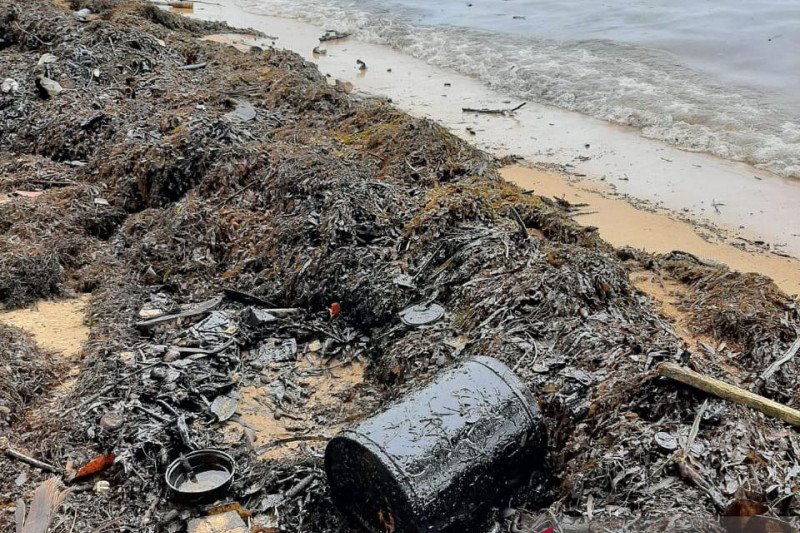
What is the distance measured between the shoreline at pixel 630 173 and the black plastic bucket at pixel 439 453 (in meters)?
3.79

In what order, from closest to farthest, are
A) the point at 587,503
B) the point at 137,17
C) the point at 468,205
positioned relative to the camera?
1. the point at 587,503
2. the point at 468,205
3. the point at 137,17

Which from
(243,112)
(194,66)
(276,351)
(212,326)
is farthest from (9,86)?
(276,351)

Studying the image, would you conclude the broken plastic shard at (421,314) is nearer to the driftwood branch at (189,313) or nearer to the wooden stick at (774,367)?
the driftwood branch at (189,313)

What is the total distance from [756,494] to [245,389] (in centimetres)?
298

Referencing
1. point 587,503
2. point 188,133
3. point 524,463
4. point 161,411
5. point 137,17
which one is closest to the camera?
point 587,503

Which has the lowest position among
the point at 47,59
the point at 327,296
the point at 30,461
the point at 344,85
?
the point at 30,461

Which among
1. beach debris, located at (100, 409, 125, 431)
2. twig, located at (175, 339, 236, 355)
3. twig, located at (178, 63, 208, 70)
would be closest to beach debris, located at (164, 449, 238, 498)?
beach debris, located at (100, 409, 125, 431)

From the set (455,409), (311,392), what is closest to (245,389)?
(311,392)

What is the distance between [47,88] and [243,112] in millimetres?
2749

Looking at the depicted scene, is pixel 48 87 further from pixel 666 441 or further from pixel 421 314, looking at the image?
pixel 666 441

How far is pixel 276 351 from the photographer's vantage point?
494 centimetres

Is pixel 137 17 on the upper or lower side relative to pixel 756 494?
upper

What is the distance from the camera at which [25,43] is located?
10.4 m

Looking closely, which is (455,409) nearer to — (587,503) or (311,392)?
(587,503)
